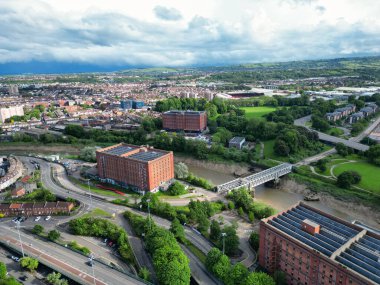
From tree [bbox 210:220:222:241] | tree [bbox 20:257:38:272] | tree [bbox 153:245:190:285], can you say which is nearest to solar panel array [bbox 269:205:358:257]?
tree [bbox 210:220:222:241]

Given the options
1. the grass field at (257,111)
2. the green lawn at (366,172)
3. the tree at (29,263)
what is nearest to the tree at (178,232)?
the tree at (29,263)

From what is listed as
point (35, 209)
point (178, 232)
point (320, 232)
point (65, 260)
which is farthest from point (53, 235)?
point (320, 232)

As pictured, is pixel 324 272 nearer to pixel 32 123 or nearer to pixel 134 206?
pixel 134 206

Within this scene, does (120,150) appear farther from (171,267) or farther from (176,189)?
(171,267)

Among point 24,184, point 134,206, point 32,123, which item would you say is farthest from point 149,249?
point 32,123

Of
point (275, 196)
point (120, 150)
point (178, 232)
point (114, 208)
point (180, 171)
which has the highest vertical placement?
point (120, 150)

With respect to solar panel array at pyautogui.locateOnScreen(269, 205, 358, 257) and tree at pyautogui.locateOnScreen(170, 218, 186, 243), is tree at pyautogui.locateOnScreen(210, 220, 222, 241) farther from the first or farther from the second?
solar panel array at pyautogui.locateOnScreen(269, 205, 358, 257)
